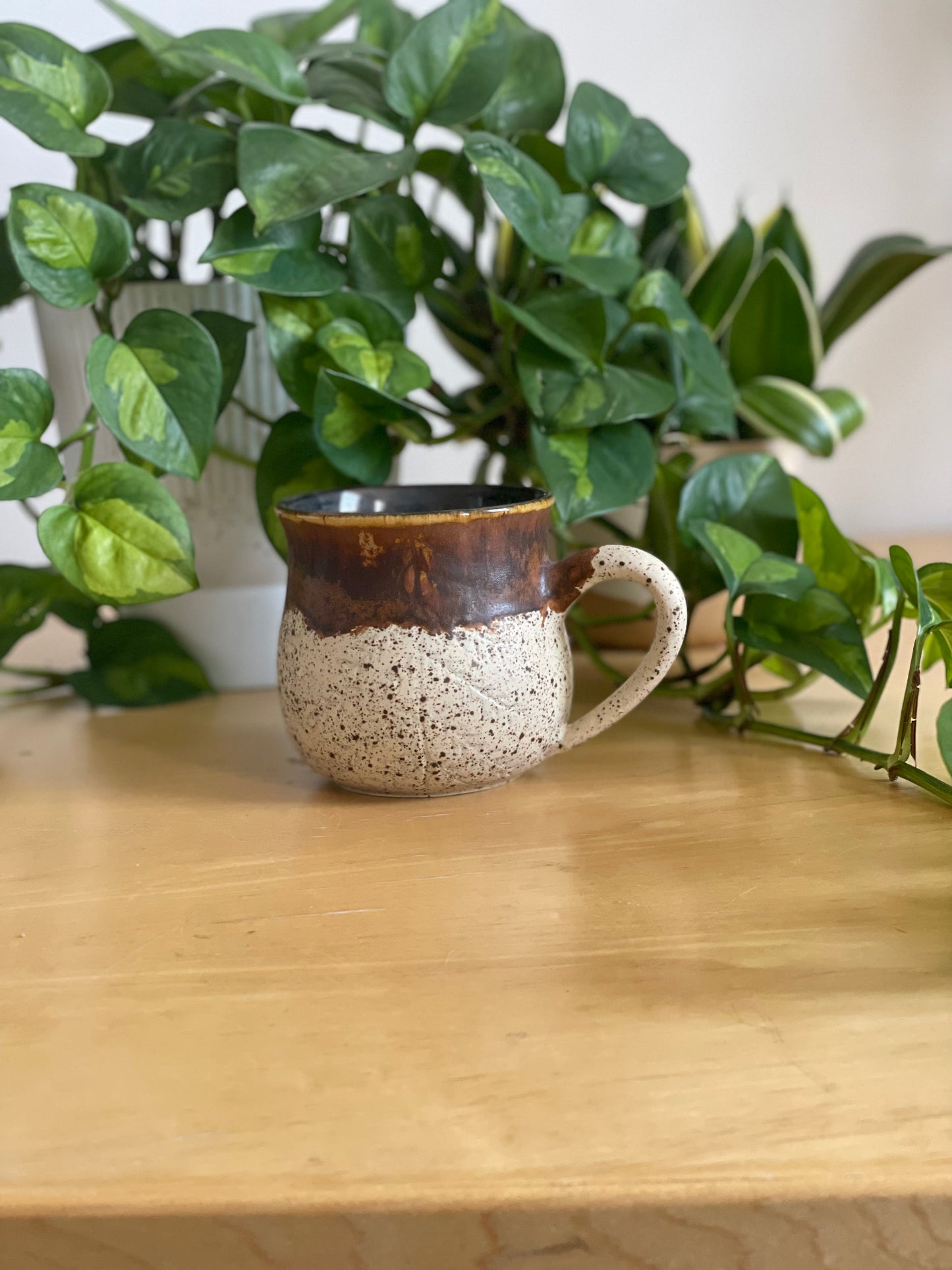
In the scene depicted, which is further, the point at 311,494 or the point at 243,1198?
the point at 311,494

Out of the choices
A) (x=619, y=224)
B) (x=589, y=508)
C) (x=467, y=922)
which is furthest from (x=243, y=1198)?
(x=619, y=224)

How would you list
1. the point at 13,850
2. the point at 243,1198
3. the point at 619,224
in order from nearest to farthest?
the point at 243,1198 < the point at 13,850 < the point at 619,224

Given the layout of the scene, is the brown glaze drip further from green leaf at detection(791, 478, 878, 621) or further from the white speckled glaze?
green leaf at detection(791, 478, 878, 621)

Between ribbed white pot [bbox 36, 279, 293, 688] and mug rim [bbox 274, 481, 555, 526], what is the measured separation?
0.10m

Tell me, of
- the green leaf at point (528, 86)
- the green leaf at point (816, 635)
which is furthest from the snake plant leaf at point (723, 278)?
the green leaf at point (816, 635)

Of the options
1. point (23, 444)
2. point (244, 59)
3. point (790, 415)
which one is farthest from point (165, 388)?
point (790, 415)

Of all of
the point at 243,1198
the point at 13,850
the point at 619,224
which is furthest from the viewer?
the point at 619,224

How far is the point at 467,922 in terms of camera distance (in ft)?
1.34

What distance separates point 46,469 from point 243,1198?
1.11 ft

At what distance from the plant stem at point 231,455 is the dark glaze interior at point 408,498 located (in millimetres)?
96

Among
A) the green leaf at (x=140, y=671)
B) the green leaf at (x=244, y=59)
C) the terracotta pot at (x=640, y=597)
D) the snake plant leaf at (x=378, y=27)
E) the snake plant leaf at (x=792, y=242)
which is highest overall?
the snake plant leaf at (x=378, y=27)

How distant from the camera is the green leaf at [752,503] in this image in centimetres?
61

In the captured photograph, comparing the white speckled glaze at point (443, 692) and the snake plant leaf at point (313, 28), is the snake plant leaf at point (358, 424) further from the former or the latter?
the snake plant leaf at point (313, 28)

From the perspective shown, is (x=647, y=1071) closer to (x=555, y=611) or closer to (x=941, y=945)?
(x=941, y=945)
